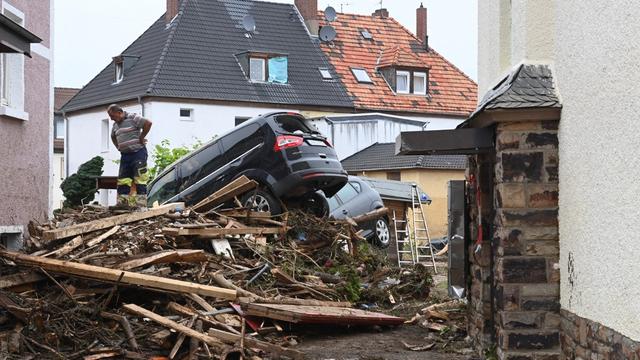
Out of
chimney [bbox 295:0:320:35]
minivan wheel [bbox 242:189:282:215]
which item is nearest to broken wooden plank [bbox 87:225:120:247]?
minivan wheel [bbox 242:189:282:215]

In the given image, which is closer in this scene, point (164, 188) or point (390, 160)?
point (164, 188)

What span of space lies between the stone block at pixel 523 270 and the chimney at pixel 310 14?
140 feet

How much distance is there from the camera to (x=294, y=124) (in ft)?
57.9

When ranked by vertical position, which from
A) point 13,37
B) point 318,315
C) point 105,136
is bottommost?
point 318,315

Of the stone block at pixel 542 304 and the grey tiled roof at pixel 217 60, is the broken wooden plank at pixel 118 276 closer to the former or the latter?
the stone block at pixel 542 304

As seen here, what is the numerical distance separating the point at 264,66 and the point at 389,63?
21.6 feet

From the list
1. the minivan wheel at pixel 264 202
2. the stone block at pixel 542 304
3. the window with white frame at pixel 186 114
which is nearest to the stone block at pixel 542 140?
the stone block at pixel 542 304

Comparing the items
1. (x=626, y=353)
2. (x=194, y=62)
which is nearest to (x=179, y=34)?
(x=194, y=62)

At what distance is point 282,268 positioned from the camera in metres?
14.9

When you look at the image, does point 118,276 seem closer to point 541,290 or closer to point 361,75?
point 541,290

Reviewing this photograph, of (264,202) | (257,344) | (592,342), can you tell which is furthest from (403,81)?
(592,342)

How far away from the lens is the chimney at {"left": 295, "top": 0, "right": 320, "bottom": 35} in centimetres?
5247

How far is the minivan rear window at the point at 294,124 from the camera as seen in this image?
17.5 meters

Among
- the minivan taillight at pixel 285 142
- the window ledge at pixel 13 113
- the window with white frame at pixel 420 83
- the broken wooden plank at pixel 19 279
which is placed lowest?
the broken wooden plank at pixel 19 279
